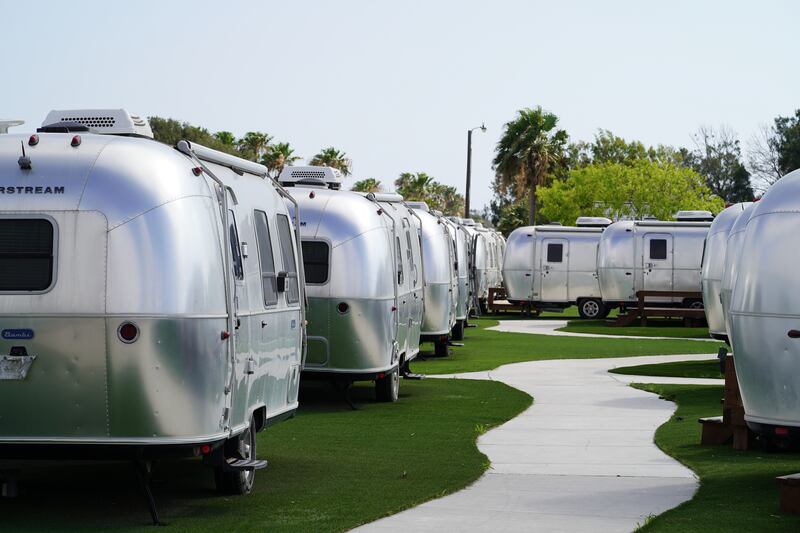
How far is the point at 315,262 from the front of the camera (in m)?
15.7

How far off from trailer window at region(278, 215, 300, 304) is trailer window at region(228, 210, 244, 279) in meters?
1.64

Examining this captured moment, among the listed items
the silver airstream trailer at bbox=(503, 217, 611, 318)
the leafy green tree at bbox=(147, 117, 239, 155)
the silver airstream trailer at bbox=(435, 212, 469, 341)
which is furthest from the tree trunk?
the silver airstream trailer at bbox=(435, 212, 469, 341)

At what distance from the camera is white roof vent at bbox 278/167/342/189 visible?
16.6 meters

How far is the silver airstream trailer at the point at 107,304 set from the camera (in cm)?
861

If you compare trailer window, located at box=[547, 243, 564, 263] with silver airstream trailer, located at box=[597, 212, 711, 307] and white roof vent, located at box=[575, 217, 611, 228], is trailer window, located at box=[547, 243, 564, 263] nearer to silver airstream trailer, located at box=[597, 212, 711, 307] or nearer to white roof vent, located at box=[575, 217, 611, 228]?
white roof vent, located at box=[575, 217, 611, 228]

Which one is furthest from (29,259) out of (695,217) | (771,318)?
(695,217)

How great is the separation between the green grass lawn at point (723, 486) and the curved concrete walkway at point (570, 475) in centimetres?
15

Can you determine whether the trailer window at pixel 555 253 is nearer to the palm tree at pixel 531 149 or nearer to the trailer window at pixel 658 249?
the trailer window at pixel 658 249

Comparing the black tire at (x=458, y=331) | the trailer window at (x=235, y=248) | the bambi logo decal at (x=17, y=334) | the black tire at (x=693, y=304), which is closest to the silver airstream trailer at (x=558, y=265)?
the black tire at (x=693, y=304)

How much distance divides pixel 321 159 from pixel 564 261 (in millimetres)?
38206

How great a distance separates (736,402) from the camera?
13.0 metres

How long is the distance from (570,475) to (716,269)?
33.4 feet

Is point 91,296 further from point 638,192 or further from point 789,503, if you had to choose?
point 638,192

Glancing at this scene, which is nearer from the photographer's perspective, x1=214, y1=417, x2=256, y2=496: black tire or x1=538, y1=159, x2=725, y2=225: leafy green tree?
x1=214, y1=417, x2=256, y2=496: black tire
